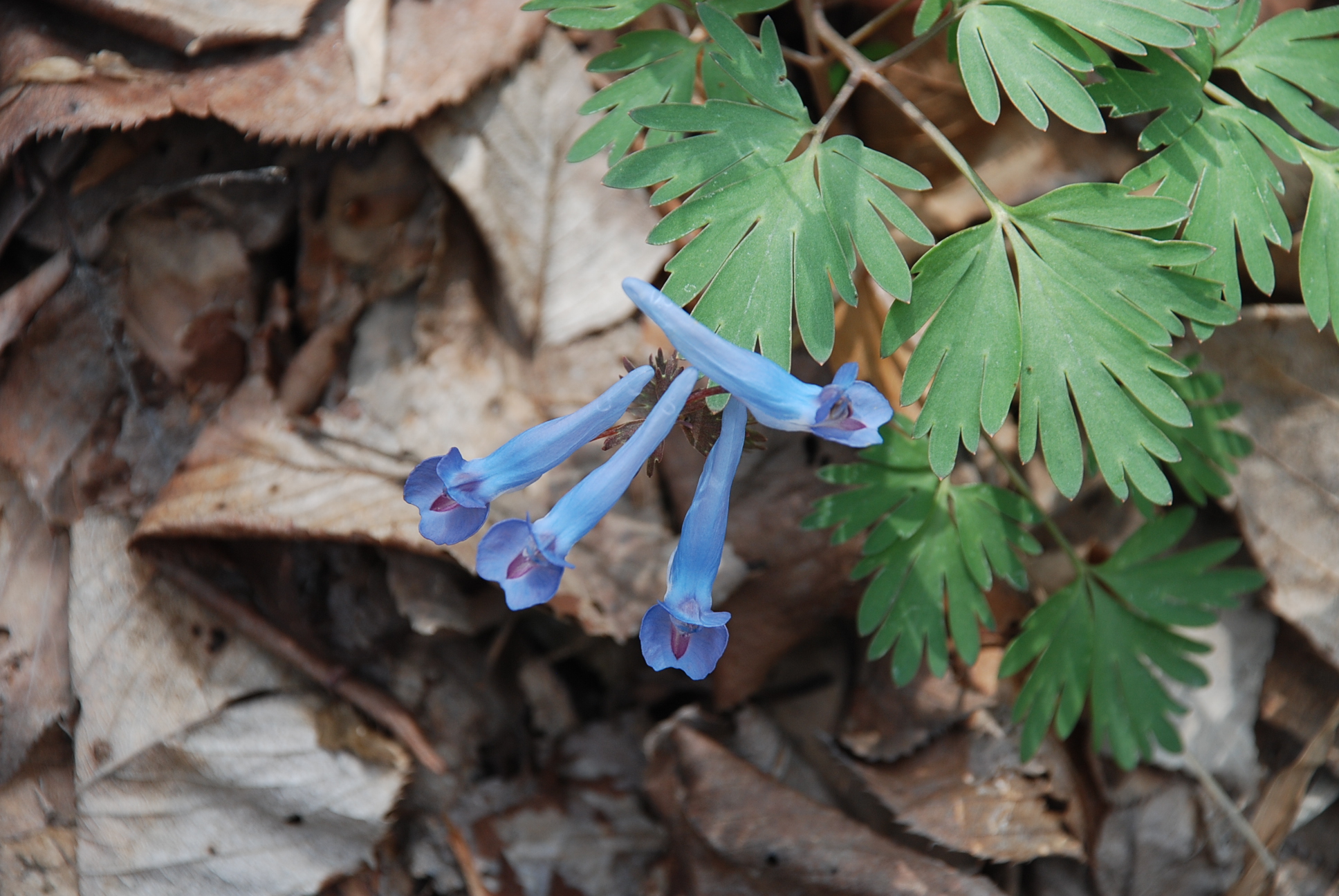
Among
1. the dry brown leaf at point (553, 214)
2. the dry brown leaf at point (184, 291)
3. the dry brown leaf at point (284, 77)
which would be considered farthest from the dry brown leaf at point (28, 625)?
the dry brown leaf at point (553, 214)

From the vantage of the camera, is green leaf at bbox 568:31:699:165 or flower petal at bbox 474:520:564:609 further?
green leaf at bbox 568:31:699:165

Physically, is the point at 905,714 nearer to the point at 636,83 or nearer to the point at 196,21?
the point at 636,83

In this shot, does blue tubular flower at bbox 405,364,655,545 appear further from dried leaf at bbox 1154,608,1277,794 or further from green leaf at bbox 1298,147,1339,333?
dried leaf at bbox 1154,608,1277,794

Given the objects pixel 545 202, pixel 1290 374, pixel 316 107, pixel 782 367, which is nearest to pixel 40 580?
pixel 316 107

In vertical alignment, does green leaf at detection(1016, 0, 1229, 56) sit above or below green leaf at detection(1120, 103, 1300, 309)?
above

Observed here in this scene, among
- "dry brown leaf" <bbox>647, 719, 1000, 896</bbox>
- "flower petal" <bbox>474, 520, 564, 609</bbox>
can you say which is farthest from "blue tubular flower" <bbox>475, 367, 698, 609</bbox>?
"dry brown leaf" <bbox>647, 719, 1000, 896</bbox>

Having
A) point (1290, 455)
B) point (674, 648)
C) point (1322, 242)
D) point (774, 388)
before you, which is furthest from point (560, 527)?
point (1290, 455)

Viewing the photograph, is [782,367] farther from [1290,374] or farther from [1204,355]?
[1290,374]
